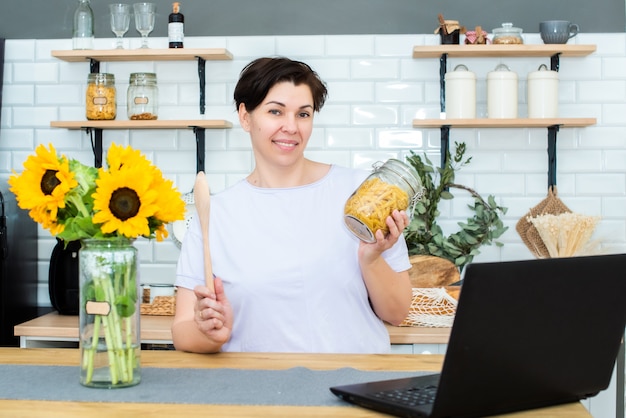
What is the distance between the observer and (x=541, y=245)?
12.0 feet

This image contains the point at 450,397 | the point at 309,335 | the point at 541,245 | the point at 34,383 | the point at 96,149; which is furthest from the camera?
the point at 96,149

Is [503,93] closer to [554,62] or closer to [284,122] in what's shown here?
[554,62]

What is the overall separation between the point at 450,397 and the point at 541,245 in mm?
2464

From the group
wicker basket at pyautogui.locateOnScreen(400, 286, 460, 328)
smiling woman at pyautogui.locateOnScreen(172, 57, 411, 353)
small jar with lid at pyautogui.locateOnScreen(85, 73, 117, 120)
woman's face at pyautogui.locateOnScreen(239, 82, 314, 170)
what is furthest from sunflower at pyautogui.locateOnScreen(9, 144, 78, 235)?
small jar with lid at pyautogui.locateOnScreen(85, 73, 117, 120)

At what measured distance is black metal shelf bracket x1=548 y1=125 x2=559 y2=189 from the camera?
382cm

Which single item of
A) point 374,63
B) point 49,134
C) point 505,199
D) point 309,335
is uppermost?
point 374,63

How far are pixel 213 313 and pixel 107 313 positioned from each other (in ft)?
1.17

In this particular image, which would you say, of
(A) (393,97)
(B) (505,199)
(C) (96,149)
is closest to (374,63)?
(A) (393,97)

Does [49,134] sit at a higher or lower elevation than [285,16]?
lower

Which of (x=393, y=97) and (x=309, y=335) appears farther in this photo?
(x=393, y=97)

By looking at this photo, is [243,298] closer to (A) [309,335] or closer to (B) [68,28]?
(A) [309,335]

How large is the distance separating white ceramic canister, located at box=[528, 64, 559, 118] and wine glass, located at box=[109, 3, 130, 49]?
1645 millimetres

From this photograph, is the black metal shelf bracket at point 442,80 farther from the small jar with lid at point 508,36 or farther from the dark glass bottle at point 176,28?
the dark glass bottle at point 176,28

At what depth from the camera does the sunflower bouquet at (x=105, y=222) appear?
1.55 meters
